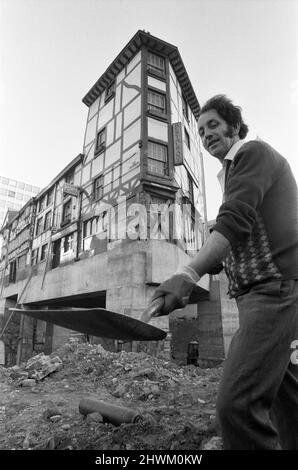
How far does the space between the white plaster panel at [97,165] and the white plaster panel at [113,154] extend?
592mm

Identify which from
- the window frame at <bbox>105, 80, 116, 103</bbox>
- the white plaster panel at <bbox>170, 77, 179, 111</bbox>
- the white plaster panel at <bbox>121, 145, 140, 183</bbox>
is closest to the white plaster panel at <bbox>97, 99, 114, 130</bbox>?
the window frame at <bbox>105, 80, 116, 103</bbox>

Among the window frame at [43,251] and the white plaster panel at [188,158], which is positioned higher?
the white plaster panel at [188,158]

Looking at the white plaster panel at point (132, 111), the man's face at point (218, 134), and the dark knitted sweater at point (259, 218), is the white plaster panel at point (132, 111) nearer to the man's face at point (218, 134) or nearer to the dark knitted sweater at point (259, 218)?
the man's face at point (218, 134)

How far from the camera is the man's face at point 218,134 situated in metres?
1.96

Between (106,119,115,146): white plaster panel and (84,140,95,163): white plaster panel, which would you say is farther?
(84,140,95,163): white plaster panel

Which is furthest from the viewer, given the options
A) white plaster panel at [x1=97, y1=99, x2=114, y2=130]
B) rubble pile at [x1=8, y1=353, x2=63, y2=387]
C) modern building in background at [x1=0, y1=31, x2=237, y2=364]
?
white plaster panel at [x1=97, y1=99, x2=114, y2=130]

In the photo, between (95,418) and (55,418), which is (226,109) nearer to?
(95,418)

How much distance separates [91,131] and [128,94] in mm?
3587

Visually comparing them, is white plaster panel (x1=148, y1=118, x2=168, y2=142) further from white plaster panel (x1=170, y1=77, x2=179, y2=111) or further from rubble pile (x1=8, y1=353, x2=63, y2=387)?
rubble pile (x1=8, y1=353, x2=63, y2=387)

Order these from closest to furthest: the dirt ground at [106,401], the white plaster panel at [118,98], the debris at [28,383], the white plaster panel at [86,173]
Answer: the dirt ground at [106,401], the debris at [28,383], the white plaster panel at [118,98], the white plaster panel at [86,173]

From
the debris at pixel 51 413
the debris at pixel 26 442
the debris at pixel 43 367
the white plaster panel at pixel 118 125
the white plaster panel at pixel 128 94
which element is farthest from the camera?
the white plaster panel at pixel 118 125

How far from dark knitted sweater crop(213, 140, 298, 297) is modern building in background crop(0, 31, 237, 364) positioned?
915 cm

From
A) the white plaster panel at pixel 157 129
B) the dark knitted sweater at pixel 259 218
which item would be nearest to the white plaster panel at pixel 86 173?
the white plaster panel at pixel 157 129

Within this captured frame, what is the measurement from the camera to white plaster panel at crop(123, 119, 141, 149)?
47.8 ft
